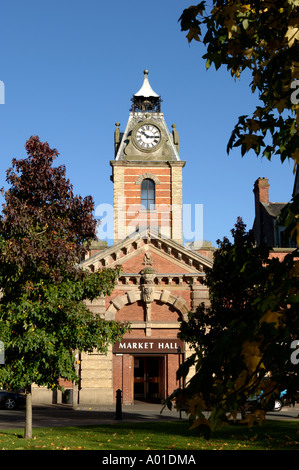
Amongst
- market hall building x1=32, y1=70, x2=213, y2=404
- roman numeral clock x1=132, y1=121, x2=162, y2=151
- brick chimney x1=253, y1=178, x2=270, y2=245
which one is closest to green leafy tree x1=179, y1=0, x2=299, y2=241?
market hall building x1=32, y1=70, x2=213, y2=404

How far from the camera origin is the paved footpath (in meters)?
22.2

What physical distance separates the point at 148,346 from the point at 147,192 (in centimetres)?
1257

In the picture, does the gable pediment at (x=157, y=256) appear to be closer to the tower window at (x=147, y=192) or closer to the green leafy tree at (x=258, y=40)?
the tower window at (x=147, y=192)

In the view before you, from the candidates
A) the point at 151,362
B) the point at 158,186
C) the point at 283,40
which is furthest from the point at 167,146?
the point at 283,40

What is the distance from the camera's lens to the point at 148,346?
33656 millimetres

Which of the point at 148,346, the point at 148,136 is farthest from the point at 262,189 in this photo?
the point at 148,346

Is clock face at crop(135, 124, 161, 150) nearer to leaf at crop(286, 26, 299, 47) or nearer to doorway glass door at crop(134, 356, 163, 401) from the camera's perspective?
doorway glass door at crop(134, 356, 163, 401)

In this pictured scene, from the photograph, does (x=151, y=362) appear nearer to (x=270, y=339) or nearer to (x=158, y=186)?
(x=158, y=186)

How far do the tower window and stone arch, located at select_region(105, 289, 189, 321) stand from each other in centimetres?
922

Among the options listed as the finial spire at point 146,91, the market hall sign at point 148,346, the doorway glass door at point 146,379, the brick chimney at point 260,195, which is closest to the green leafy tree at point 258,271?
the market hall sign at point 148,346

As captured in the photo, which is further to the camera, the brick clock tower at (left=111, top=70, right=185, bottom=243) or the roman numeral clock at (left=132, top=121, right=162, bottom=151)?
the roman numeral clock at (left=132, top=121, right=162, bottom=151)

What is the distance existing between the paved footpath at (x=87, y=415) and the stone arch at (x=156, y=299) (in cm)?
574

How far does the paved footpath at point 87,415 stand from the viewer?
2223 cm

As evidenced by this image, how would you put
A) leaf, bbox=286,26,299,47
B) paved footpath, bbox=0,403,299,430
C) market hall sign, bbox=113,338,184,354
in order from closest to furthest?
leaf, bbox=286,26,299,47, paved footpath, bbox=0,403,299,430, market hall sign, bbox=113,338,184,354
